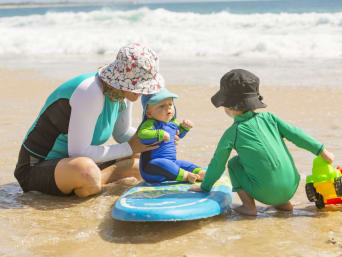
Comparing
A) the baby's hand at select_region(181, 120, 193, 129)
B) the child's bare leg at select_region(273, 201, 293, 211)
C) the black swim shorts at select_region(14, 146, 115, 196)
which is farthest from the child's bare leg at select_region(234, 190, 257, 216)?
the black swim shorts at select_region(14, 146, 115, 196)

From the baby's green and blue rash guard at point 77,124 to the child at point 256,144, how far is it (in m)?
0.85

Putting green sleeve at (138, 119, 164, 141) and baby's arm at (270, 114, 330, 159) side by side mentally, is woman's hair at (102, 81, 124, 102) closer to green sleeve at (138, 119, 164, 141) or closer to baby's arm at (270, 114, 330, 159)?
green sleeve at (138, 119, 164, 141)

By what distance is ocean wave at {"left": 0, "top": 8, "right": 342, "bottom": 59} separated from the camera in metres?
13.9

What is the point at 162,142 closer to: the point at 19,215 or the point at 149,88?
the point at 149,88

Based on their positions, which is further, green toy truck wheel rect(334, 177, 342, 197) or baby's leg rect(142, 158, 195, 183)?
baby's leg rect(142, 158, 195, 183)

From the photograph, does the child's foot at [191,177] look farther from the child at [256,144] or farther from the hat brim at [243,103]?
the hat brim at [243,103]

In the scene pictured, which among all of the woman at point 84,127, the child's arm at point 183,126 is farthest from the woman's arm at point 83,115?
the child's arm at point 183,126

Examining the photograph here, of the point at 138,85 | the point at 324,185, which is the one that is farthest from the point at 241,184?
the point at 138,85

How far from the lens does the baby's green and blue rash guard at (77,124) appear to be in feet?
11.6

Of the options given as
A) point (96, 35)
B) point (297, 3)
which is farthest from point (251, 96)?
point (297, 3)

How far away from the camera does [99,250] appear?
9.61 ft

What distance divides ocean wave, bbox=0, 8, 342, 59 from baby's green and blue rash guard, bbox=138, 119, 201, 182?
9.48 meters

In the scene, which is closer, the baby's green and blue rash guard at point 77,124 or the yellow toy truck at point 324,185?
the yellow toy truck at point 324,185

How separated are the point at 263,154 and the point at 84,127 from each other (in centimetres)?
124
